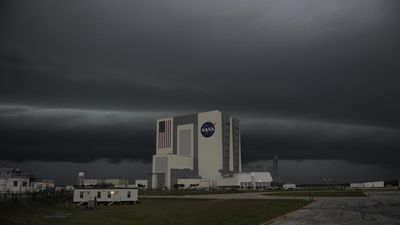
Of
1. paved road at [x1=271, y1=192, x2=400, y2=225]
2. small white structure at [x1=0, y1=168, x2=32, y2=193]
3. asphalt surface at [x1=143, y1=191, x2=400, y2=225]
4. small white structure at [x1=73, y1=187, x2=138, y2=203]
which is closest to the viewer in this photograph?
paved road at [x1=271, y1=192, x2=400, y2=225]

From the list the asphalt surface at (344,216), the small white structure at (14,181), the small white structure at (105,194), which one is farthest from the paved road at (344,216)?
the small white structure at (14,181)

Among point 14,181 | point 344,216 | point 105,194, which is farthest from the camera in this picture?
point 14,181

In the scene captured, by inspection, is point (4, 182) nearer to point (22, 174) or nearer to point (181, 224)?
point (22, 174)

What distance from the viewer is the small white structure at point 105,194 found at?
8438 centimetres

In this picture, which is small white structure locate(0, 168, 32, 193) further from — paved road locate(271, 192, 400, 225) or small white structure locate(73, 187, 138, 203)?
paved road locate(271, 192, 400, 225)

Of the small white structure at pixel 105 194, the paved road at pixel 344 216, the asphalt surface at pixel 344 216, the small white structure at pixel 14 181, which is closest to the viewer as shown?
the paved road at pixel 344 216

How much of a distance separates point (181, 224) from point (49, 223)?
1432cm

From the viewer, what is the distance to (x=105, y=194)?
8650 centimetres

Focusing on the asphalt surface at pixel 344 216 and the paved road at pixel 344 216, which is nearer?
the paved road at pixel 344 216

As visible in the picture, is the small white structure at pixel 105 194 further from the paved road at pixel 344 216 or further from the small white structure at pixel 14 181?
the paved road at pixel 344 216

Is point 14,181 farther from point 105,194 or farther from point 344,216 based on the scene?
point 344,216

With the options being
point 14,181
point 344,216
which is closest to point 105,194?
point 14,181

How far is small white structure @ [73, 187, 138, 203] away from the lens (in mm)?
84375

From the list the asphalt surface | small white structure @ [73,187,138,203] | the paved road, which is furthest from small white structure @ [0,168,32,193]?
the paved road
